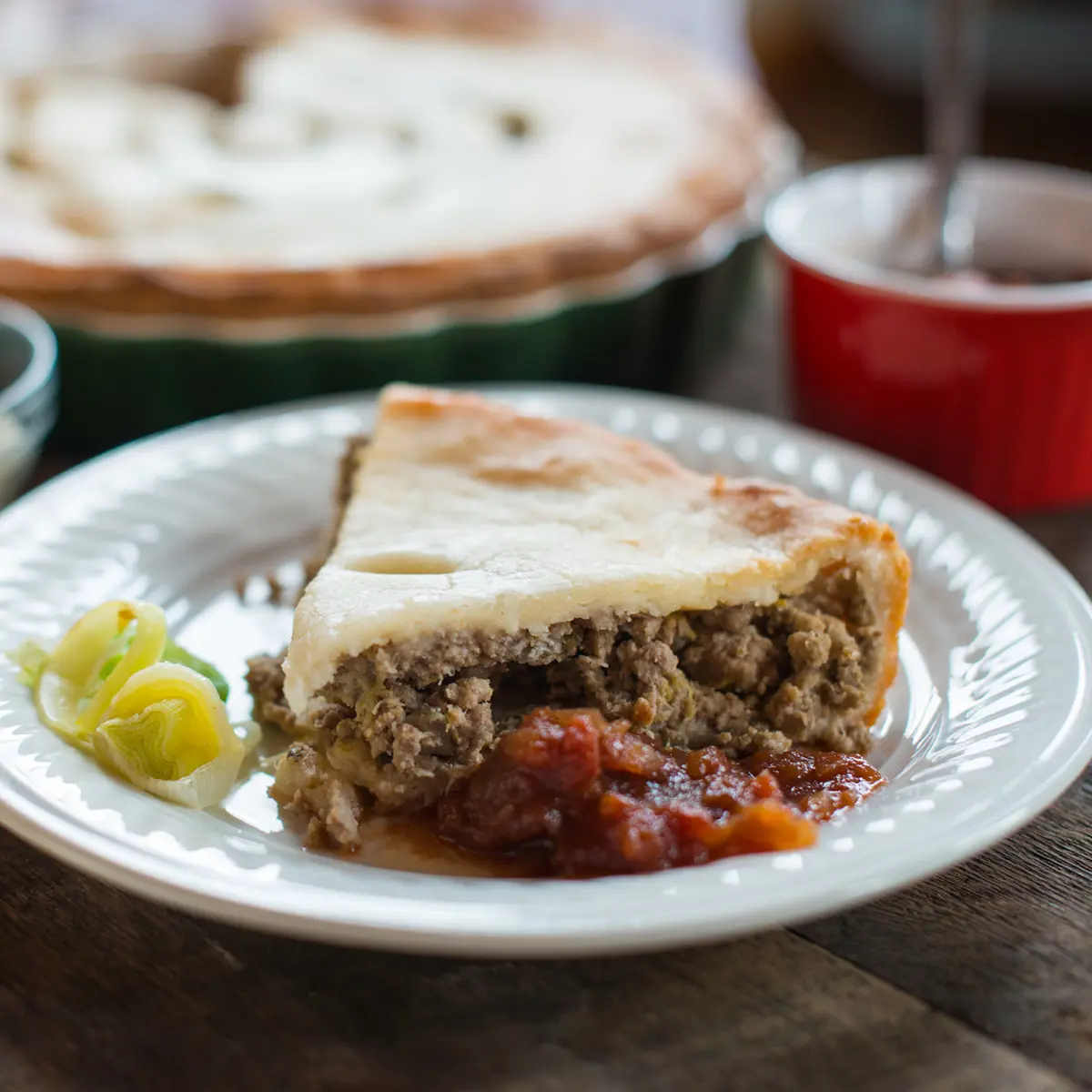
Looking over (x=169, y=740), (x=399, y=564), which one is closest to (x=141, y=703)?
(x=169, y=740)

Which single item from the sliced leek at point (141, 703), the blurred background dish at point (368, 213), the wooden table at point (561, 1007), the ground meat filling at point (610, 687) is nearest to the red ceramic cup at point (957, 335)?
the blurred background dish at point (368, 213)

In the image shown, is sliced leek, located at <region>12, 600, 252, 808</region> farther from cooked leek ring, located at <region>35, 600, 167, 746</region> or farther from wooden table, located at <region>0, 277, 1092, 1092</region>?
wooden table, located at <region>0, 277, 1092, 1092</region>

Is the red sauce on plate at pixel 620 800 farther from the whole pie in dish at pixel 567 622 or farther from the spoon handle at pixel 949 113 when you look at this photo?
the spoon handle at pixel 949 113

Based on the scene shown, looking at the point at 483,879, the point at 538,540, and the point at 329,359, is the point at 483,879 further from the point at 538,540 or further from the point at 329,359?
the point at 329,359

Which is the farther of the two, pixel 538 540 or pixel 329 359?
pixel 329 359

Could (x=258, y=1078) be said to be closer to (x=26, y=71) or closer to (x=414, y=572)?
(x=414, y=572)

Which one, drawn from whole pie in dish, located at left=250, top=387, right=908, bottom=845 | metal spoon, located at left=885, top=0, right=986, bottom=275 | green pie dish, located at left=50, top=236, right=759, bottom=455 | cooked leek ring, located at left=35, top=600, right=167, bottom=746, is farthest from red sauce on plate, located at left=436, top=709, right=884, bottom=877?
metal spoon, located at left=885, top=0, right=986, bottom=275
